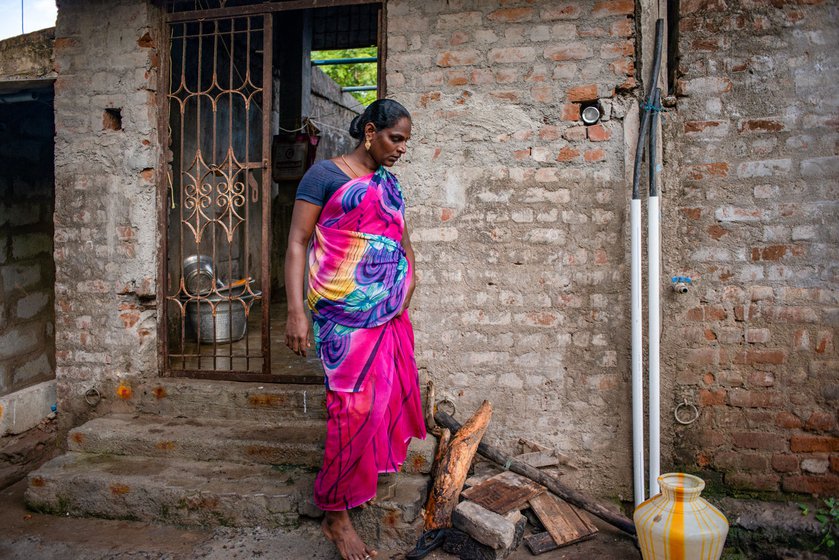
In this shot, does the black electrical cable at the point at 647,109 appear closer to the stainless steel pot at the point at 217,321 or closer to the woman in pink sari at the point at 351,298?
the woman in pink sari at the point at 351,298

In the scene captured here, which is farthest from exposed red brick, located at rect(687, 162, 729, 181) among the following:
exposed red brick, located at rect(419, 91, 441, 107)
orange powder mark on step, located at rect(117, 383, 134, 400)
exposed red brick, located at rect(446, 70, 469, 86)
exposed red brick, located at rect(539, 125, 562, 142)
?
orange powder mark on step, located at rect(117, 383, 134, 400)

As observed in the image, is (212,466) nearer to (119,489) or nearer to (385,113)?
(119,489)

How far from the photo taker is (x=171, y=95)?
4.04m

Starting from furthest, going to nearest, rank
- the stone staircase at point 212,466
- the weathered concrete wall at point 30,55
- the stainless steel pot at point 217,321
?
the stainless steel pot at point 217,321, the weathered concrete wall at point 30,55, the stone staircase at point 212,466

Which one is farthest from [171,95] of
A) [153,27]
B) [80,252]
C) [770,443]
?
[770,443]

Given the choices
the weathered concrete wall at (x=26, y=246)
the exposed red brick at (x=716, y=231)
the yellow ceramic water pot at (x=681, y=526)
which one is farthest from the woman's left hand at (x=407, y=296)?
the weathered concrete wall at (x=26, y=246)

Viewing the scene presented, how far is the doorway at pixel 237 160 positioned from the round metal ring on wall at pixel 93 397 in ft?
1.47

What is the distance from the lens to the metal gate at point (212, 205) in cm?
397

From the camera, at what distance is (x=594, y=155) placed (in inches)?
133

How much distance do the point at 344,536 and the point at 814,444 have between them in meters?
2.48

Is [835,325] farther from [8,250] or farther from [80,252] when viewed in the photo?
[8,250]

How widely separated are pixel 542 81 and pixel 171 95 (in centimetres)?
233

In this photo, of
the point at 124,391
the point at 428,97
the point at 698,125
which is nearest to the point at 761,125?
the point at 698,125

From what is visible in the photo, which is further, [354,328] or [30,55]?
[30,55]
